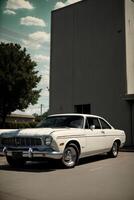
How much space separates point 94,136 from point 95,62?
33.0ft

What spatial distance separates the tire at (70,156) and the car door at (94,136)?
2.10 ft

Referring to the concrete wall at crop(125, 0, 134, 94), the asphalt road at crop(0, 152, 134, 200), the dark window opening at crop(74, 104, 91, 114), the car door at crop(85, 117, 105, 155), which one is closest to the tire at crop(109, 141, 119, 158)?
the car door at crop(85, 117, 105, 155)

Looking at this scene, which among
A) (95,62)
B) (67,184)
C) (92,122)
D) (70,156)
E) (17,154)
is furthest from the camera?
(95,62)

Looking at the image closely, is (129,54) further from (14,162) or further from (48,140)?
(48,140)

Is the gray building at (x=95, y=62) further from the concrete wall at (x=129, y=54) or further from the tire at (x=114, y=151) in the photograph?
the tire at (x=114, y=151)

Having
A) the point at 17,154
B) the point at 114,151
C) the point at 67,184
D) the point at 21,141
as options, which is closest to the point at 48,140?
the point at 21,141

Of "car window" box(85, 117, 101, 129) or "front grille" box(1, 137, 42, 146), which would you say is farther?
"car window" box(85, 117, 101, 129)

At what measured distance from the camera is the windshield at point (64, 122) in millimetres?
8759

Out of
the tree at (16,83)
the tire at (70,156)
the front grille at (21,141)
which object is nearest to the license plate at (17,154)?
the front grille at (21,141)

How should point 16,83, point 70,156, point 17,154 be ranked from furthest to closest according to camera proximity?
point 16,83 < point 70,156 < point 17,154

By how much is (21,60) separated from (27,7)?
101 ft

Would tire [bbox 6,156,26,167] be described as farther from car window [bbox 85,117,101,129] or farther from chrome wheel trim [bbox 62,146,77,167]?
car window [bbox 85,117,101,129]

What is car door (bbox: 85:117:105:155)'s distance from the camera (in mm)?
8802

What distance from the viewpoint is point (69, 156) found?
7.98 meters
